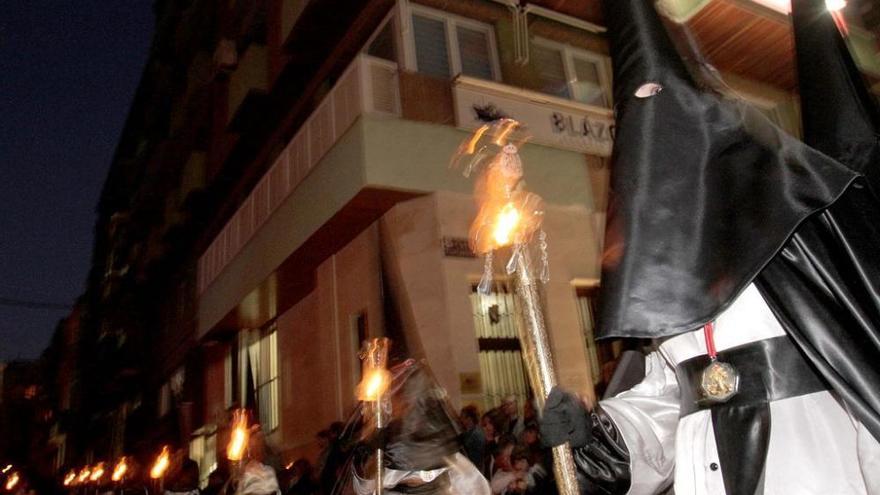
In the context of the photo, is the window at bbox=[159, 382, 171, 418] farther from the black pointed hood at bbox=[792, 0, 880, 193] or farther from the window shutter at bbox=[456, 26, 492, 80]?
the black pointed hood at bbox=[792, 0, 880, 193]

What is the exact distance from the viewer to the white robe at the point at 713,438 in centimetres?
165

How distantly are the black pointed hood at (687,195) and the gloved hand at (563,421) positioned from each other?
24 cm

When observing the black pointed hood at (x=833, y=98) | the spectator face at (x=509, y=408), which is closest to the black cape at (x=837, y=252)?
the black pointed hood at (x=833, y=98)

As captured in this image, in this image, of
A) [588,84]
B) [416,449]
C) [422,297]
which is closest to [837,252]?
[416,449]

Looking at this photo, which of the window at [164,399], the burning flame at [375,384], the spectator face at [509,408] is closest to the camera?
the burning flame at [375,384]

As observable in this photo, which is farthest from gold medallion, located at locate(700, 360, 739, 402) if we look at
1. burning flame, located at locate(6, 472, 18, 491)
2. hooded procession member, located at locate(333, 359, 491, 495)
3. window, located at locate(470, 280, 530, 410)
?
burning flame, located at locate(6, 472, 18, 491)

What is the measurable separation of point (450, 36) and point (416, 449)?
24.4ft

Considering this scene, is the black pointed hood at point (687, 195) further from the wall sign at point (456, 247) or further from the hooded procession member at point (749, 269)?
the wall sign at point (456, 247)

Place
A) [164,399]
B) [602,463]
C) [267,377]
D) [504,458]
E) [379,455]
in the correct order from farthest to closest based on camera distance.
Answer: [164,399]
[267,377]
[504,458]
[379,455]
[602,463]

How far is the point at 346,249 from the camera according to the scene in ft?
36.6

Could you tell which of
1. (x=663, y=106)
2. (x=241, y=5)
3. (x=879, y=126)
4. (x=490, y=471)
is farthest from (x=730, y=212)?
(x=241, y=5)

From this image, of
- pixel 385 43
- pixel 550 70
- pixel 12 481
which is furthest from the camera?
pixel 12 481

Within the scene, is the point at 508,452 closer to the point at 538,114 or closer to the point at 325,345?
the point at 325,345

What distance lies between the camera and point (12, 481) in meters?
17.1
